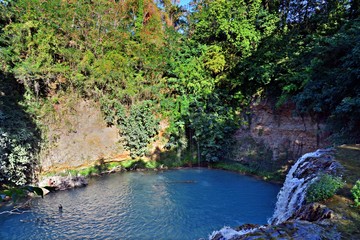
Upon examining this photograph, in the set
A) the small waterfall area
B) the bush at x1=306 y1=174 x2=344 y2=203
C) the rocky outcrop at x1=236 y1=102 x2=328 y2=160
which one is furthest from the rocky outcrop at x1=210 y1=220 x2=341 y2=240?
the rocky outcrop at x1=236 y1=102 x2=328 y2=160

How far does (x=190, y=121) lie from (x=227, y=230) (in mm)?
11220

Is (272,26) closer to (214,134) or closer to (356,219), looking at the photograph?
(214,134)

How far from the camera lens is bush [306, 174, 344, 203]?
4.62 m

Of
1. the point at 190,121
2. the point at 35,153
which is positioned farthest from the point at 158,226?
the point at 190,121

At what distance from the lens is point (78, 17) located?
601 inches

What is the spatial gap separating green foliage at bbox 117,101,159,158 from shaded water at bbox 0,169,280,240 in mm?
2634

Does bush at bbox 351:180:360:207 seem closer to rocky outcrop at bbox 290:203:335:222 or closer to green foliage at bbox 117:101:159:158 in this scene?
rocky outcrop at bbox 290:203:335:222

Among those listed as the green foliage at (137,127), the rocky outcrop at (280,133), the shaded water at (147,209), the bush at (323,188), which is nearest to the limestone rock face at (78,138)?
the green foliage at (137,127)

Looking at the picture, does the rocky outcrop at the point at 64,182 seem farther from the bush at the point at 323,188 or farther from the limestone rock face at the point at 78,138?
the bush at the point at 323,188

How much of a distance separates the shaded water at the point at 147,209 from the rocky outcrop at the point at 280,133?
2290 mm

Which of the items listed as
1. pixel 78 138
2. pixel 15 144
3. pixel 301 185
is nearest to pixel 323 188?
pixel 301 185

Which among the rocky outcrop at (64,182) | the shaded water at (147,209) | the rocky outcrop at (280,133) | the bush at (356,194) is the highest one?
the rocky outcrop at (280,133)

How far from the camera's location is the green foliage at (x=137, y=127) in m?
14.7

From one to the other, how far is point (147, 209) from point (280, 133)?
848 centimetres
